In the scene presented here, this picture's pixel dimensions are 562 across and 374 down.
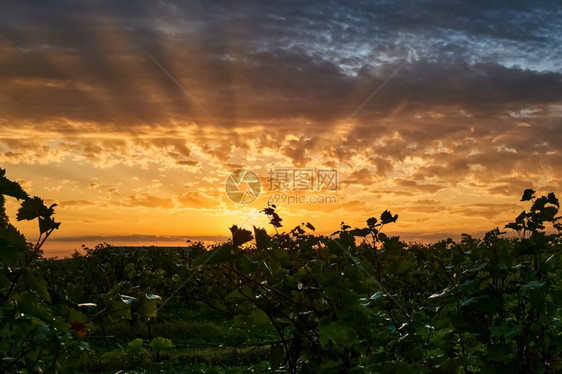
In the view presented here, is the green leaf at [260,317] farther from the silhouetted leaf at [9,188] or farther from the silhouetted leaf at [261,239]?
the silhouetted leaf at [9,188]

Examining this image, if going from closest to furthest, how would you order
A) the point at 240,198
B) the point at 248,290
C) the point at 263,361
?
the point at 248,290 → the point at 240,198 → the point at 263,361

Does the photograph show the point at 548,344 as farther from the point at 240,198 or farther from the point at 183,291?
the point at 183,291

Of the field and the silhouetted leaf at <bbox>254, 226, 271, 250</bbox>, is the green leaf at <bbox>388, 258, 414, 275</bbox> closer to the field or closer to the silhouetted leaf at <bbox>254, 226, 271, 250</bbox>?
the field

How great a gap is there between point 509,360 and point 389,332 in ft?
2.27

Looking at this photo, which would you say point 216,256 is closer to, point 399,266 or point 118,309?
point 118,309

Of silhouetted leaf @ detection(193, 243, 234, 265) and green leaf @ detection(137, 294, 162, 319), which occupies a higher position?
→ silhouetted leaf @ detection(193, 243, 234, 265)

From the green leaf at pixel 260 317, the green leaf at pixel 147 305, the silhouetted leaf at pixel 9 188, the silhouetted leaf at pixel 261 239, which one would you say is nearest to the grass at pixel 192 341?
the green leaf at pixel 260 317

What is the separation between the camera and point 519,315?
136 inches

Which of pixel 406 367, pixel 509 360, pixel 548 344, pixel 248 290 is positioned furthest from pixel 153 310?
pixel 548 344

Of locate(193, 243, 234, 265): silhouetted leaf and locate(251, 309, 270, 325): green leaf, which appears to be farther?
locate(251, 309, 270, 325): green leaf

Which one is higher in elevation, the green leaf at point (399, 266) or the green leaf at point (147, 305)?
the green leaf at point (399, 266)

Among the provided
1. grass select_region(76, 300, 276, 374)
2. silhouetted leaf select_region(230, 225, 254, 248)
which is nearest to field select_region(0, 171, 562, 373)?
silhouetted leaf select_region(230, 225, 254, 248)

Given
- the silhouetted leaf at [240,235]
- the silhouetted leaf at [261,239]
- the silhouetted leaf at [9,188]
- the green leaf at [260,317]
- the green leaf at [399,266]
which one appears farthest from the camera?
the green leaf at [399,266]

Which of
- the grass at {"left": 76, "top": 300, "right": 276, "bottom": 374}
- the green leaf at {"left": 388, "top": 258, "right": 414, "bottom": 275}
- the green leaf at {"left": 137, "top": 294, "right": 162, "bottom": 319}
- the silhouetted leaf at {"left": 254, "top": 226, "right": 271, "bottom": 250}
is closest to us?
the silhouetted leaf at {"left": 254, "top": 226, "right": 271, "bottom": 250}
